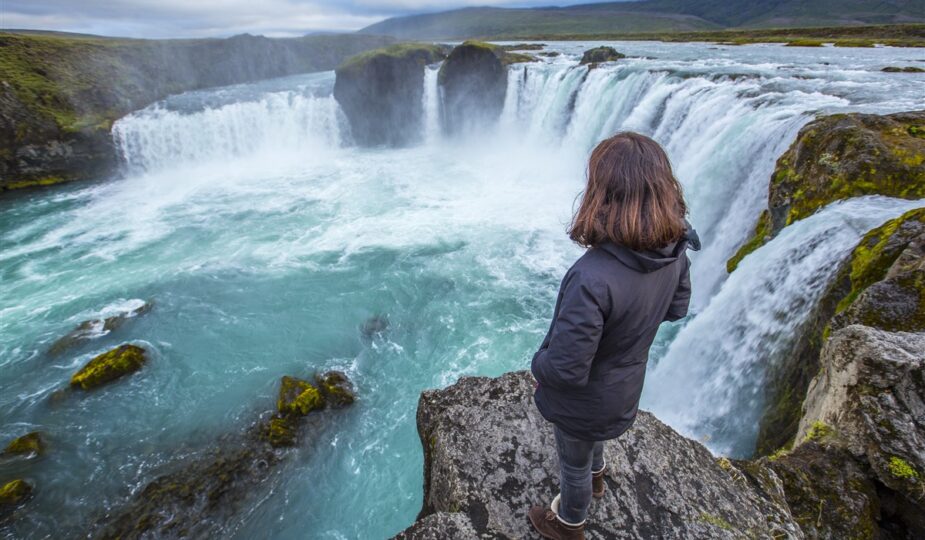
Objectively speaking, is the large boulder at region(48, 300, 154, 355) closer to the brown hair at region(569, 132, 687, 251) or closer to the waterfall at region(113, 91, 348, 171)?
the brown hair at region(569, 132, 687, 251)

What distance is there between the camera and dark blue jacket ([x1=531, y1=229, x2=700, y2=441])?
2.19 m

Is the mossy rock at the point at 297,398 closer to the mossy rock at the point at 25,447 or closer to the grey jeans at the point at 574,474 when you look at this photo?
the mossy rock at the point at 25,447

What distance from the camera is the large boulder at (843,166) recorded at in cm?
677

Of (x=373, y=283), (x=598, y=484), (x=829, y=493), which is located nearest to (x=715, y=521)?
(x=598, y=484)

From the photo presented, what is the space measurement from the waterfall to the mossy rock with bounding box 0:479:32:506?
23.0 meters

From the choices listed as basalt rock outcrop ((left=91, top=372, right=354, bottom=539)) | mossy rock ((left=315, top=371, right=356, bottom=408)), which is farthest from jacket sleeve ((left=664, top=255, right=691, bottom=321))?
mossy rock ((left=315, top=371, right=356, bottom=408))

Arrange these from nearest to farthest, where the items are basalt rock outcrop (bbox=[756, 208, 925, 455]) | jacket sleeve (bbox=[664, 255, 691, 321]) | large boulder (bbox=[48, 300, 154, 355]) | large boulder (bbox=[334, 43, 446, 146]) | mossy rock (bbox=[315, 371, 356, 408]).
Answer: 1. jacket sleeve (bbox=[664, 255, 691, 321])
2. basalt rock outcrop (bbox=[756, 208, 925, 455])
3. mossy rock (bbox=[315, 371, 356, 408])
4. large boulder (bbox=[48, 300, 154, 355])
5. large boulder (bbox=[334, 43, 446, 146])

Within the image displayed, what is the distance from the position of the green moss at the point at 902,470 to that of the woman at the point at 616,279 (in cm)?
261

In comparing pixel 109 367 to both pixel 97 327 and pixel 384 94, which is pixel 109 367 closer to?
pixel 97 327

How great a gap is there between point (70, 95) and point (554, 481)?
34249mm

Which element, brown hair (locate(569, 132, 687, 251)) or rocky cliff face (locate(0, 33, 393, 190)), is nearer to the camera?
brown hair (locate(569, 132, 687, 251))

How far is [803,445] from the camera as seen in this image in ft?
12.9

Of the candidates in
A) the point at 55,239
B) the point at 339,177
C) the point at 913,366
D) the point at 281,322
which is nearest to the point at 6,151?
the point at 55,239

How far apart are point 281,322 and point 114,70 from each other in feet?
107
